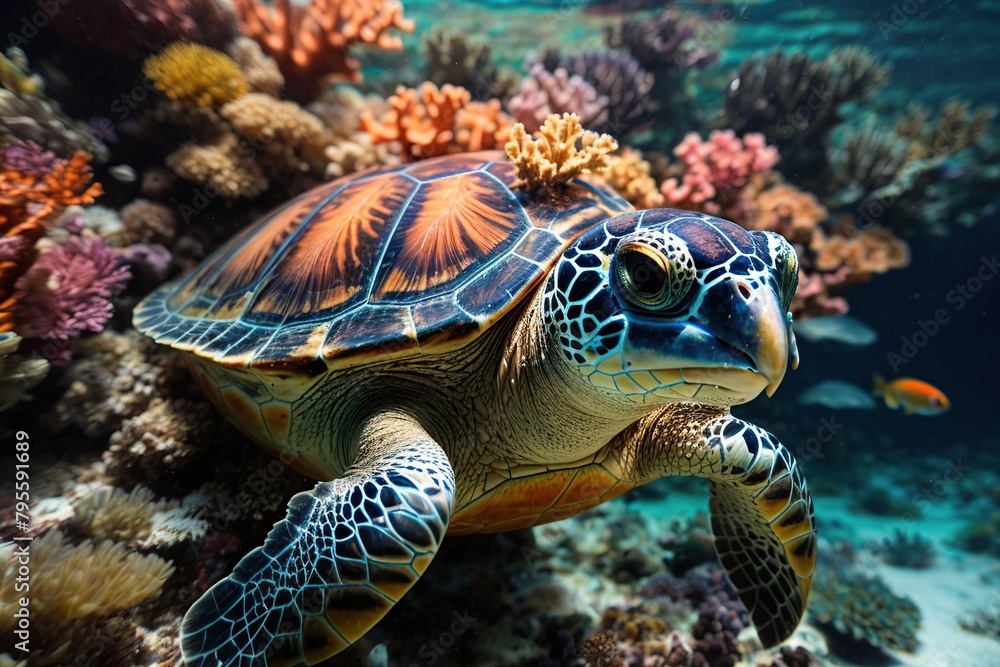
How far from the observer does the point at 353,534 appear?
1.26 metres

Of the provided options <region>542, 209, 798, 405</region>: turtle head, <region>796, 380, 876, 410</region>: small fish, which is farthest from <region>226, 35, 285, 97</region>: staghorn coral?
<region>796, 380, 876, 410</region>: small fish

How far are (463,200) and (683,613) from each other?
2688 millimetres

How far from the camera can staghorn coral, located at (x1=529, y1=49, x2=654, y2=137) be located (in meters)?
4.93

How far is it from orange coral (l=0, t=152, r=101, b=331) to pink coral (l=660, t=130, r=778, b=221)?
13.4 ft

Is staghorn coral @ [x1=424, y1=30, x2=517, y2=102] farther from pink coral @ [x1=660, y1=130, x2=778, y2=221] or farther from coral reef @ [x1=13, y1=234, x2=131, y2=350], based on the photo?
coral reef @ [x1=13, y1=234, x2=131, y2=350]

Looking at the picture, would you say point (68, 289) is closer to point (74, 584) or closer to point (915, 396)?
point (74, 584)

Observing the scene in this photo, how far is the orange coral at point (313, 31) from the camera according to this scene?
3.81m

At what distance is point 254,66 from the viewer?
362 cm

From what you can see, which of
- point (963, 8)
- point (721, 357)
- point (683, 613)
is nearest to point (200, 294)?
point (721, 357)

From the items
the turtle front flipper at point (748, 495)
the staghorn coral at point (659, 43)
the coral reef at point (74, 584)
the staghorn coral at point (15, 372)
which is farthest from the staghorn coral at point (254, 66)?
the staghorn coral at point (659, 43)

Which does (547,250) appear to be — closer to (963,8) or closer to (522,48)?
(522,48)

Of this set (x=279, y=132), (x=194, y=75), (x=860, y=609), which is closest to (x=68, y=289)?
(x=279, y=132)

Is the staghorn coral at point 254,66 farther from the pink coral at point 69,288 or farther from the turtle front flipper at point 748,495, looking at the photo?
the turtle front flipper at point 748,495

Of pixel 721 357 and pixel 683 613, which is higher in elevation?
pixel 721 357
